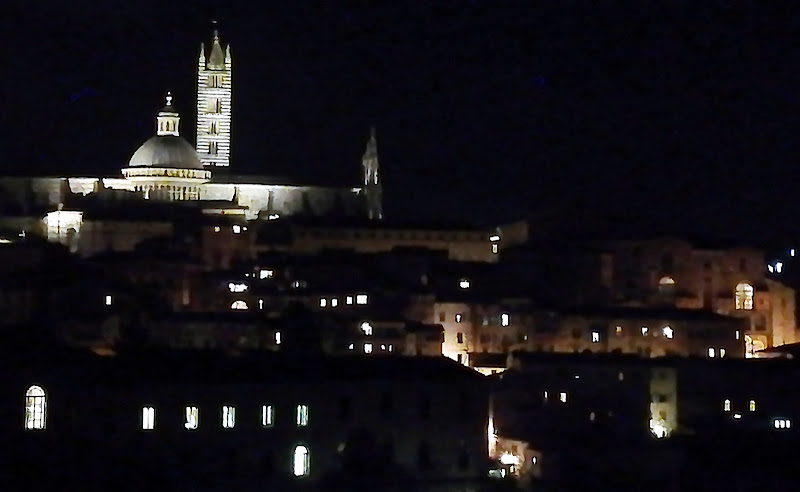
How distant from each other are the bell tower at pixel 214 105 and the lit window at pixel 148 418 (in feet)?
138

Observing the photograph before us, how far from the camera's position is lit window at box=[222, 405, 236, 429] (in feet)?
115

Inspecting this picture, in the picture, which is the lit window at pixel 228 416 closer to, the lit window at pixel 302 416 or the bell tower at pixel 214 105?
the lit window at pixel 302 416

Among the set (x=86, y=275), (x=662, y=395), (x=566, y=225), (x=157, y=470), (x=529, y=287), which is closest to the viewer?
(x=157, y=470)

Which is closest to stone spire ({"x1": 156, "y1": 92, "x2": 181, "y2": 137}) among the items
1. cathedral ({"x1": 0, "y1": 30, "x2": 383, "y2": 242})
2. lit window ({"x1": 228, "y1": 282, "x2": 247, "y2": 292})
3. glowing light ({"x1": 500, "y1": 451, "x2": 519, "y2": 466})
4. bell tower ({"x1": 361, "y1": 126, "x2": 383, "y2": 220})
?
cathedral ({"x1": 0, "y1": 30, "x2": 383, "y2": 242})

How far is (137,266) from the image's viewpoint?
52.8 meters

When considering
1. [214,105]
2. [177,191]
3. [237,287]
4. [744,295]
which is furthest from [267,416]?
[214,105]

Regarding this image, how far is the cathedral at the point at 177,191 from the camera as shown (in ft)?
203

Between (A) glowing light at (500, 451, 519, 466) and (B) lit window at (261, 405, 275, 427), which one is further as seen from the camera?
(A) glowing light at (500, 451, 519, 466)

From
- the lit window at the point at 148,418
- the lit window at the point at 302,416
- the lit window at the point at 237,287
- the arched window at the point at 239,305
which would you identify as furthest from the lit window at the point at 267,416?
the lit window at the point at 237,287

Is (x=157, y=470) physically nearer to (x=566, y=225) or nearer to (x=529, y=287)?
(x=529, y=287)

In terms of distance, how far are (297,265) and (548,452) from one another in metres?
18.2

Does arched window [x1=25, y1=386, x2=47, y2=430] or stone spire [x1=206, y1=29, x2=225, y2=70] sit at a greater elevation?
stone spire [x1=206, y1=29, x2=225, y2=70]

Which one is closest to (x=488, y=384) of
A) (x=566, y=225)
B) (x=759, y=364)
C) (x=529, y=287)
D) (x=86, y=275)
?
(x=759, y=364)

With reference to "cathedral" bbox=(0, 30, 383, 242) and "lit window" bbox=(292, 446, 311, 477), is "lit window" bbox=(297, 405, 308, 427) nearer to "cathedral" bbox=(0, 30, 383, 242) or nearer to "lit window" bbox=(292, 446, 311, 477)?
"lit window" bbox=(292, 446, 311, 477)
